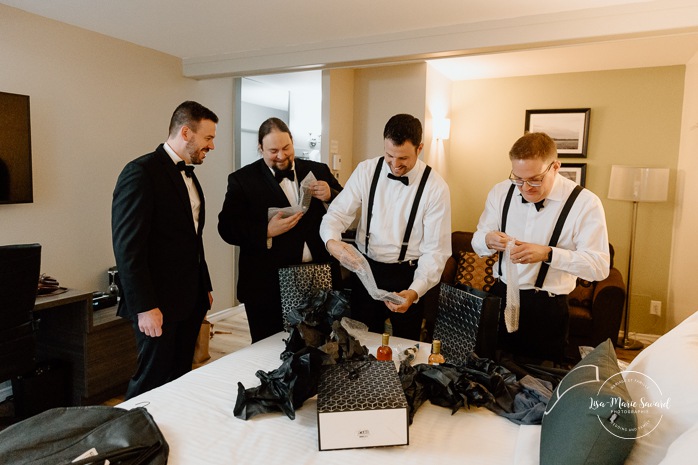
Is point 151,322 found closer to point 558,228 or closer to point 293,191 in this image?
point 293,191

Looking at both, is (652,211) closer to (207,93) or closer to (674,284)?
(674,284)

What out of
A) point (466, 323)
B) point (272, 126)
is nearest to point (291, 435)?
point (466, 323)

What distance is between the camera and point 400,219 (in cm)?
224

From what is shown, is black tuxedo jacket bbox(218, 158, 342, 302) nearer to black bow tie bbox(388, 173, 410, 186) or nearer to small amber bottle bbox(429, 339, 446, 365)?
black bow tie bbox(388, 173, 410, 186)

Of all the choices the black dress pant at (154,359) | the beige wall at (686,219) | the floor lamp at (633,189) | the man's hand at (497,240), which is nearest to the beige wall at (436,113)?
the floor lamp at (633,189)

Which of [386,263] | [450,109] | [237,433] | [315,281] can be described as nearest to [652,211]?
[450,109]

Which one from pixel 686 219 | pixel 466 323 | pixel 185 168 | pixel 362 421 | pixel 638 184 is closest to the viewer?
pixel 362 421

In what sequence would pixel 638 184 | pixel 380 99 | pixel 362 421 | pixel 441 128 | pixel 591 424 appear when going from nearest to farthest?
pixel 591 424, pixel 362 421, pixel 638 184, pixel 380 99, pixel 441 128

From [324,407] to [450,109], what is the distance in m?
4.42

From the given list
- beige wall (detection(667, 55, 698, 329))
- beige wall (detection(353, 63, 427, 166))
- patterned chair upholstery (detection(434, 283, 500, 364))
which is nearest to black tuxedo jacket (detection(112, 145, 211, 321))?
patterned chair upholstery (detection(434, 283, 500, 364))

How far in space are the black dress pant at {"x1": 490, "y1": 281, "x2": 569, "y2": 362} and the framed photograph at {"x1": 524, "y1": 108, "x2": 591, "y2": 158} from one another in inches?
120

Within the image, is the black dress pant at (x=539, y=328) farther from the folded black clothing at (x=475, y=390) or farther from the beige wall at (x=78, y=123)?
the beige wall at (x=78, y=123)

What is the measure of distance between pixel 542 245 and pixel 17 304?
2.34 metres

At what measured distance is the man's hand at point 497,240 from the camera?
6.68 feet
